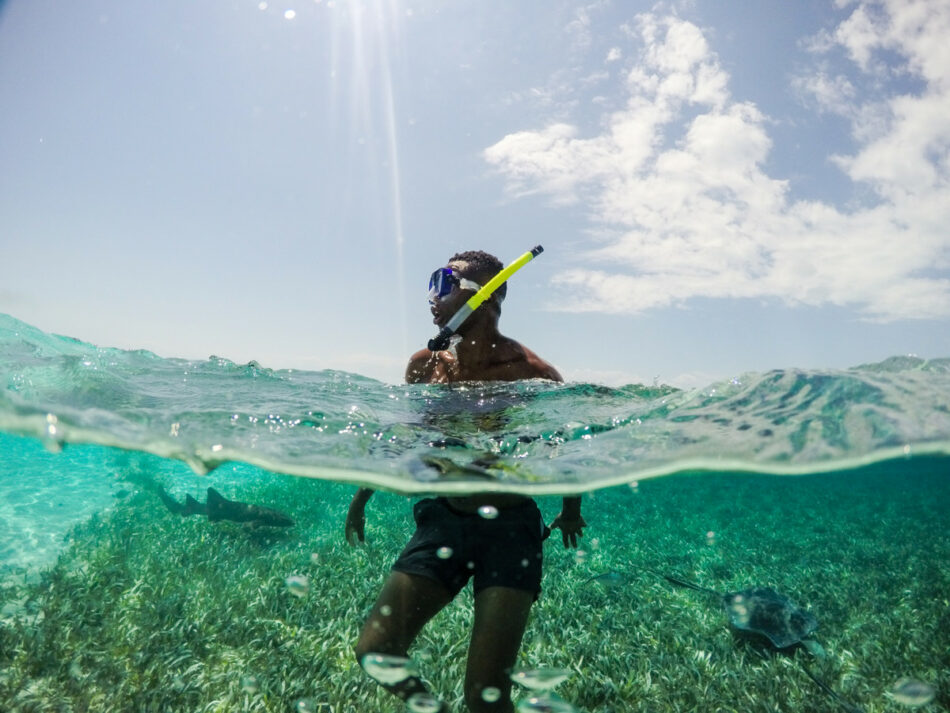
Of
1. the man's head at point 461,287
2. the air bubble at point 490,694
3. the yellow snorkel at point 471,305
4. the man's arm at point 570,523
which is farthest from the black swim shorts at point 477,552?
the man's head at point 461,287

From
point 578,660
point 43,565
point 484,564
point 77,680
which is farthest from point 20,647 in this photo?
point 578,660

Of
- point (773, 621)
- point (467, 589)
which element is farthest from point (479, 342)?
point (773, 621)

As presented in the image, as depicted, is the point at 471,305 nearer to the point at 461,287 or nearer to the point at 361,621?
the point at 461,287

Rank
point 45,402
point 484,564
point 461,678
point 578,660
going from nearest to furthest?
point 484,564 → point 45,402 → point 461,678 → point 578,660

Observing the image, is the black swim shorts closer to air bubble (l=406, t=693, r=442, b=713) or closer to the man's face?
air bubble (l=406, t=693, r=442, b=713)

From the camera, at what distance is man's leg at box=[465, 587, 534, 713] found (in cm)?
299

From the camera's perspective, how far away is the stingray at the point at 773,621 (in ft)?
19.4

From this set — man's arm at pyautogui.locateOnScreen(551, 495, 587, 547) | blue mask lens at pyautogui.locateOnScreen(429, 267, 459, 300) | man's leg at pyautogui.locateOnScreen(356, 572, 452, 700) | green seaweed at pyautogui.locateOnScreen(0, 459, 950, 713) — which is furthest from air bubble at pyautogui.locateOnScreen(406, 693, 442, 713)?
blue mask lens at pyautogui.locateOnScreen(429, 267, 459, 300)

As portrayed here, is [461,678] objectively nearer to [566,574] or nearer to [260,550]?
[566,574]

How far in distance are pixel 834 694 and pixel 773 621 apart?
4.42 feet

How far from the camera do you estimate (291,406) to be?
5.49 m

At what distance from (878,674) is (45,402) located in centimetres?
939

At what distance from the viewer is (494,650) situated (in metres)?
3.01

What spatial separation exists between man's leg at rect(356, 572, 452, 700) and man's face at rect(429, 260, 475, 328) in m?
2.81
